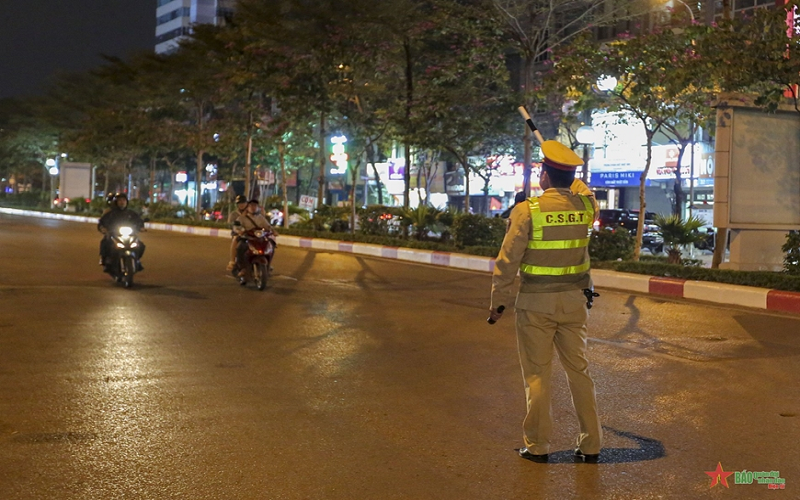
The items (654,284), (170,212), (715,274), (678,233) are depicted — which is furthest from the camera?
(170,212)

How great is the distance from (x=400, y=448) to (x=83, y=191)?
5930 centimetres

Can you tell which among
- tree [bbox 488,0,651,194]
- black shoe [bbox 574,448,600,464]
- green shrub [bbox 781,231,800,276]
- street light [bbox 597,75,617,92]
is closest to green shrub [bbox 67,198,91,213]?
tree [bbox 488,0,651,194]

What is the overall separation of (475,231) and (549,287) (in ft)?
54.8

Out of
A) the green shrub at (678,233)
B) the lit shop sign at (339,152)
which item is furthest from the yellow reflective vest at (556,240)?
the lit shop sign at (339,152)

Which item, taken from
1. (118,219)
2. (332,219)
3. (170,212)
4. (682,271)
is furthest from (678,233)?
(170,212)

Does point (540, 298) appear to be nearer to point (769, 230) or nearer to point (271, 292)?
point (271, 292)

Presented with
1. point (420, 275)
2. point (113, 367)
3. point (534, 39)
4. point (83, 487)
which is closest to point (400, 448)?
point (83, 487)

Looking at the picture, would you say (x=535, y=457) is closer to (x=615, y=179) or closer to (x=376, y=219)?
(x=376, y=219)

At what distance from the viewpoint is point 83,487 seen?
183 inches

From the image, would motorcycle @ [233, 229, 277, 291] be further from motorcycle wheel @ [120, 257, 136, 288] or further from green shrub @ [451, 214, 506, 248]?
green shrub @ [451, 214, 506, 248]

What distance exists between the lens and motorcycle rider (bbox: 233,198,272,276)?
14.4 meters

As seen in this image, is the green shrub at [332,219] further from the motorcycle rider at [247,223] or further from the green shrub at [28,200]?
the green shrub at [28,200]

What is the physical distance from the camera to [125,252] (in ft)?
46.2

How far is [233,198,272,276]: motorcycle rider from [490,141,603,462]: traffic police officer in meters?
9.77
